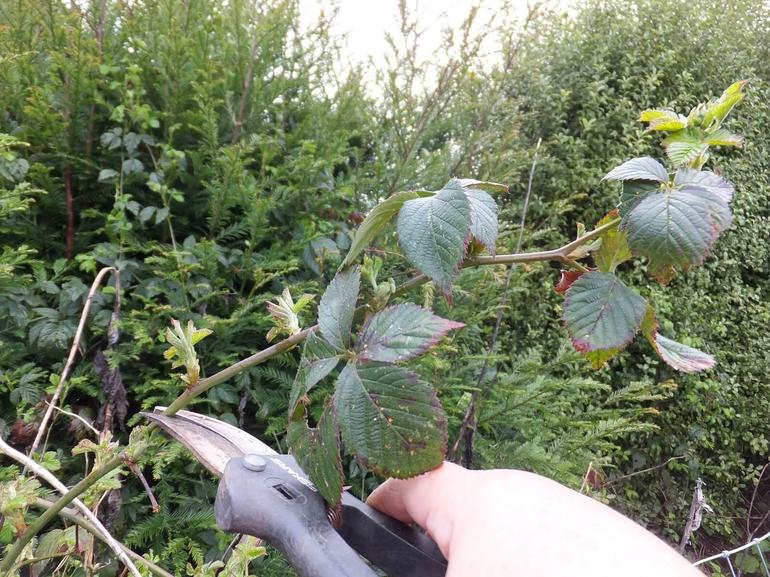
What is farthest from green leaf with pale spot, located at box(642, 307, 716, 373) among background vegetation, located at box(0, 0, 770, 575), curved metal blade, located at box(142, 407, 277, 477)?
background vegetation, located at box(0, 0, 770, 575)

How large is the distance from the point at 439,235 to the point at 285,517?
36 centimetres

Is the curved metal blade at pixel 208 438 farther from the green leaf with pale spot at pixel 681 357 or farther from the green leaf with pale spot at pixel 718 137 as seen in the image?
A: the green leaf with pale spot at pixel 718 137

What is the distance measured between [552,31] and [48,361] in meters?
3.51

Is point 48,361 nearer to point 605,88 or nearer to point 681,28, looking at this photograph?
point 605,88

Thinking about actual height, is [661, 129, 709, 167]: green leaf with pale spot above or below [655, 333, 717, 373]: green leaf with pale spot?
above

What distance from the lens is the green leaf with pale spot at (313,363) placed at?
20.6 inches

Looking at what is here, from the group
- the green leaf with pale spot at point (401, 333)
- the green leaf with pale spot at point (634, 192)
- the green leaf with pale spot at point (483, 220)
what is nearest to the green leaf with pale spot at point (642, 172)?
the green leaf with pale spot at point (634, 192)

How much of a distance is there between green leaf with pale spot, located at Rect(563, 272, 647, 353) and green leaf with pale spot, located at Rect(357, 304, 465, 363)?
0.47 feet

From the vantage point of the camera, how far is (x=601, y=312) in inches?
21.1

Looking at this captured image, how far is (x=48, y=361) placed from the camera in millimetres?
1305

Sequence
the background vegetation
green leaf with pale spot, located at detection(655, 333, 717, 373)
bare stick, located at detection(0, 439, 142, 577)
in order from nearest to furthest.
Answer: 1. green leaf with pale spot, located at detection(655, 333, 717, 373)
2. bare stick, located at detection(0, 439, 142, 577)
3. the background vegetation

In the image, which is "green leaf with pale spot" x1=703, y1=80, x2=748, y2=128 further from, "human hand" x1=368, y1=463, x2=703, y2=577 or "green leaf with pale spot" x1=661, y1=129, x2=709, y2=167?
"human hand" x1=368, y1=463, x2=703, y2=577

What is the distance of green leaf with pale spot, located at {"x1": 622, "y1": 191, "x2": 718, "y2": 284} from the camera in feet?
1.61

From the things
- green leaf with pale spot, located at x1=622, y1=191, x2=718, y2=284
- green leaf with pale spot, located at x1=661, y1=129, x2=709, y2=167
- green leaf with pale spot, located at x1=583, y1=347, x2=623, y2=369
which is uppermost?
green leaf with pale spot, located at x1=661, y1=129, x2=709, y2=167
